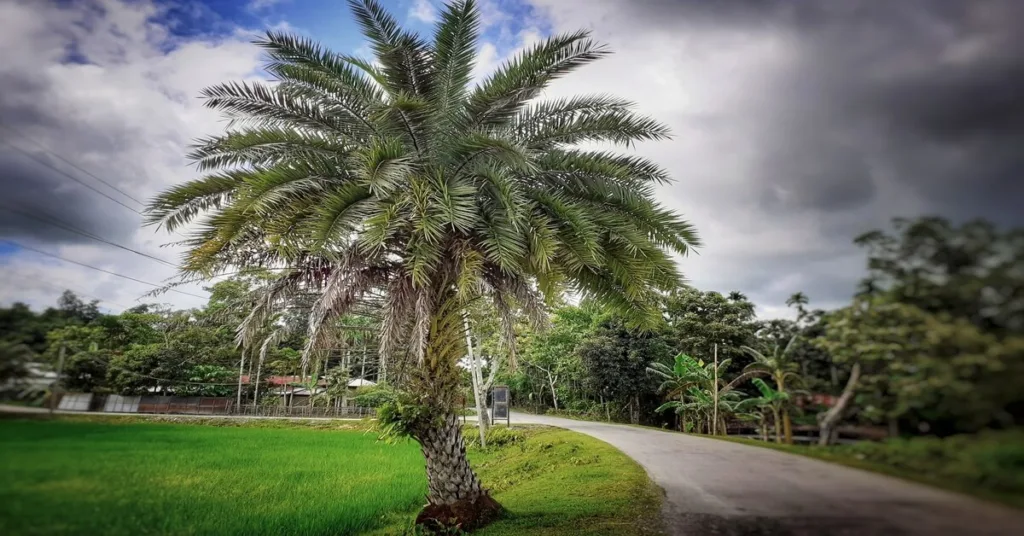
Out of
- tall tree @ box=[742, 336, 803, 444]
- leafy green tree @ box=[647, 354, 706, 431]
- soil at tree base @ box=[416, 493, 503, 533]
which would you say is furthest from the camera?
soil at tree base @ box=[416, 493, 503, 533]

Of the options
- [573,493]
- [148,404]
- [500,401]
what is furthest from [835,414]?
[500,401]

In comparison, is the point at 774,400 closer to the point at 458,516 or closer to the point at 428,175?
the point at 428,175

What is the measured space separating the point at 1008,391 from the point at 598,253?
460 cm

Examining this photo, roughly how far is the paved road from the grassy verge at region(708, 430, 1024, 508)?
0.11ft

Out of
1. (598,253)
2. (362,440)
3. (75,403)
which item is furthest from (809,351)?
(362,440)

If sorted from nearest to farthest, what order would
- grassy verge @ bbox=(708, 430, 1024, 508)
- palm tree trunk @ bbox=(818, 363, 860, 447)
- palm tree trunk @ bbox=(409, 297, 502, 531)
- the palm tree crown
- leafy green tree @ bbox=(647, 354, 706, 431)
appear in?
grassy verge @ bbox=(708, 430, 1024, 508)
palm tree trunk @ bbox=(818, 363, 860, 447)
leafy green tree @ bbox=(647, 354, 706, 431)
the palm tree crown
palm tree trunk @ bbox=(409, 297, 502, 531)

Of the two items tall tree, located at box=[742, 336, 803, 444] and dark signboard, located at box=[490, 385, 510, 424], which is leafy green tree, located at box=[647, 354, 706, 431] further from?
dark signboard, located at box=[490, 385, 510, 424]

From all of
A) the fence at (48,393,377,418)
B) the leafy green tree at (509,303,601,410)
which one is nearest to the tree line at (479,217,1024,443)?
the fence at (48,393,377,418)

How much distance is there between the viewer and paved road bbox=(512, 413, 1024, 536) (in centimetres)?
125

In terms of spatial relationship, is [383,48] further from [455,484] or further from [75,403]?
[455,484]

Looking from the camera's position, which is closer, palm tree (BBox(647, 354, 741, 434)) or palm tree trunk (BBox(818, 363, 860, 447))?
palm tree trunk (BBox(818, 363, 860, 447))

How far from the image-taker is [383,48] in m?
5.57

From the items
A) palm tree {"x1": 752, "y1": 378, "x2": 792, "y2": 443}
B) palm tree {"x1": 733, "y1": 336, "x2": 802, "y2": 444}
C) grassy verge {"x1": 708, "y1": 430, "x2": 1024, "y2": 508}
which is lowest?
grassy verge {"x1": 708, "y1": 430, "x2": 1024, "y2": 508}

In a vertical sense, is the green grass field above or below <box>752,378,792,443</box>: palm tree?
below
